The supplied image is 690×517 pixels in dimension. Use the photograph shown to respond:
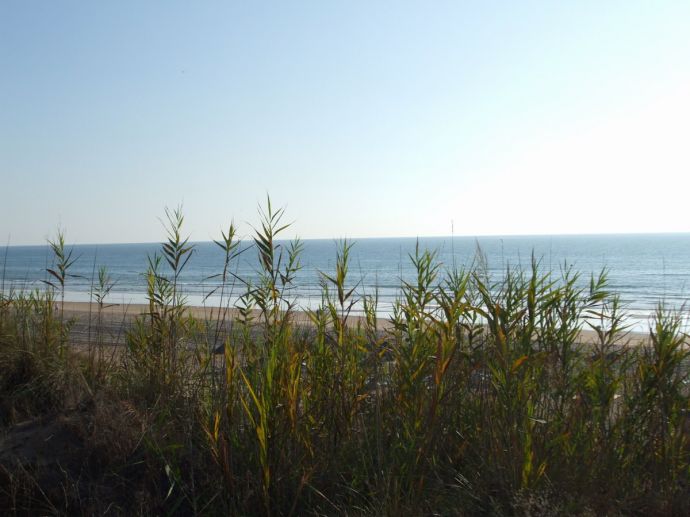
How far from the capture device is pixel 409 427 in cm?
344

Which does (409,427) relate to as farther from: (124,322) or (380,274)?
(380,274)

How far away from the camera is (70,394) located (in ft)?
15.5

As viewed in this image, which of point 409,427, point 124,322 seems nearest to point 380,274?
point 124,322

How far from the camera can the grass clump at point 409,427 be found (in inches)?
126

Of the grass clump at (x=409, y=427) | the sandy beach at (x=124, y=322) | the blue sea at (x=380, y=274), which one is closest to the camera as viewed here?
the grass clump at (x=409, y=427)

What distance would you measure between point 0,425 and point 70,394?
0.52 m

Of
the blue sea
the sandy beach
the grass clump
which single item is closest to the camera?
the grass clump

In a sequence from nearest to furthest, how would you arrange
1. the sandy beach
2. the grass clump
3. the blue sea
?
the grass clump → the sandy beach → the blue sea

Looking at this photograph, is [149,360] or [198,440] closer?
[198,440]

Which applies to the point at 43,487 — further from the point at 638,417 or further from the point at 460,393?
the point at 638,417

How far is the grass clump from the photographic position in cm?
320

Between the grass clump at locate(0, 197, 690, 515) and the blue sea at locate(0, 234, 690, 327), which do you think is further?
the blue sea at locate(0, 234, 690, 327)

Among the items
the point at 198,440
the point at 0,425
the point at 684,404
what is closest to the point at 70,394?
the point at 0,425

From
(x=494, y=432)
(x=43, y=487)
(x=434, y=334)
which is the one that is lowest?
(x=43, y=487)
